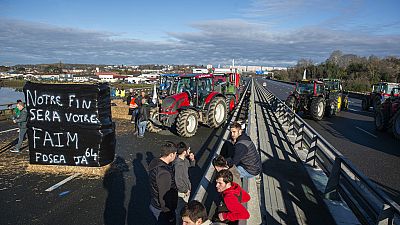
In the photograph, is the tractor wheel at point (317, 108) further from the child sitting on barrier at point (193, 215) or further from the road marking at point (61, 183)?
the child sitting on barrier at point (193, 215)

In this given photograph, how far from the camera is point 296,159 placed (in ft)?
25.3

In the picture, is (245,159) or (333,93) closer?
(245,159)

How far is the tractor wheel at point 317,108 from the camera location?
14.9 metres

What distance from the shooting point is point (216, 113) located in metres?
12.5

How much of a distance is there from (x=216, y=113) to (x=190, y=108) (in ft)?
5.54

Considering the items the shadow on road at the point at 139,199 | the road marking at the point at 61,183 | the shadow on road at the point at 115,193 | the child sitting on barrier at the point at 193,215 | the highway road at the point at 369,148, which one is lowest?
the road marking at the point at 61,183

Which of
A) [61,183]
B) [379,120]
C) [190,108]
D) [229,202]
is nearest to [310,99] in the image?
[379,120]

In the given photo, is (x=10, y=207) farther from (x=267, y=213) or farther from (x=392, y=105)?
(x=392, y=105)

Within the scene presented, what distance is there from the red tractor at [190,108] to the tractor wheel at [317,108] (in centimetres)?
520

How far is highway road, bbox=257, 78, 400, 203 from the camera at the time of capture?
22.1 ft

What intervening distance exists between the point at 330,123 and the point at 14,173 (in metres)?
14.0

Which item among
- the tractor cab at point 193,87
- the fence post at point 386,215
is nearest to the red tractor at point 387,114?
the tractor cab at point 193,87

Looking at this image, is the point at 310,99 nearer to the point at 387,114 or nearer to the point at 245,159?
the point at 387,114

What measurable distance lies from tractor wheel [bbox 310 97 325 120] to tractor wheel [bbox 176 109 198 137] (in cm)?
723
